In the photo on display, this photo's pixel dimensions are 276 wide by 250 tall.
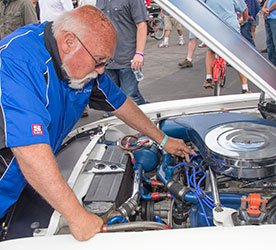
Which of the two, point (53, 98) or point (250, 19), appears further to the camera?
point (250, 19)

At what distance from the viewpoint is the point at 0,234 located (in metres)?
1.47

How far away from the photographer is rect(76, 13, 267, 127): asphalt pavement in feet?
17.2

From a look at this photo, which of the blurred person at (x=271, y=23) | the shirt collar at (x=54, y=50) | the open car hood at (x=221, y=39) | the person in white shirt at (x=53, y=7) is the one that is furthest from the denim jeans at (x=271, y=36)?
the shirt collar at (x=54, y=50)

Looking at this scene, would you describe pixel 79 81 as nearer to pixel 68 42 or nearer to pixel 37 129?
pixel 68 42

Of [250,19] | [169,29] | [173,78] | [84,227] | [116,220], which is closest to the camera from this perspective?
[84,227]

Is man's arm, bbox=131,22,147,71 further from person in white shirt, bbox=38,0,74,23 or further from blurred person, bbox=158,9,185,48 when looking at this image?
blurred person, bbox=158,9,185,48

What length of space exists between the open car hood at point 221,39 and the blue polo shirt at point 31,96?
0.62 meters

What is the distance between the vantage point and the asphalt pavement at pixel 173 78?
207 inches

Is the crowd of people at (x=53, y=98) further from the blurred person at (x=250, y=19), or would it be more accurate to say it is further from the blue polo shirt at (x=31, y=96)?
the blurred person at (x=250, y=19)

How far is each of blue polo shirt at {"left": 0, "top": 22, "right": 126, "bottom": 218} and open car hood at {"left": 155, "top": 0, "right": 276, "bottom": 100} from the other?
624mm

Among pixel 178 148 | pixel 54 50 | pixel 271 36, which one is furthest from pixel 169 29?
pixel 54 50

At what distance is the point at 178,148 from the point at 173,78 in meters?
4.50

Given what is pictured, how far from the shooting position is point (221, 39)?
4.16ft

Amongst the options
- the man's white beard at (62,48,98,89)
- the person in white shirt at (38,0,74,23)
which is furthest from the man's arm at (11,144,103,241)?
the person in white shirt at (38,0,74,23)
